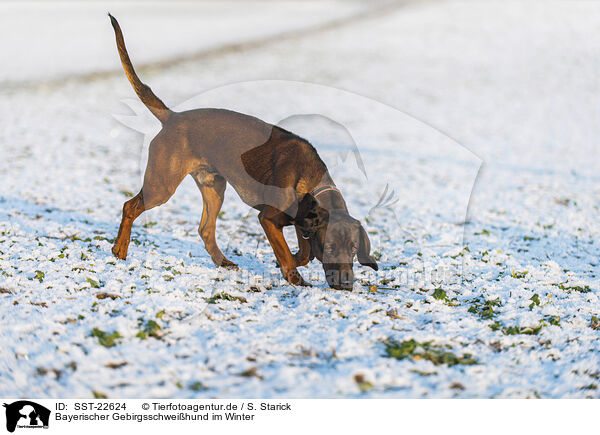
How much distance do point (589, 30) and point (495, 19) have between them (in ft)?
19.0

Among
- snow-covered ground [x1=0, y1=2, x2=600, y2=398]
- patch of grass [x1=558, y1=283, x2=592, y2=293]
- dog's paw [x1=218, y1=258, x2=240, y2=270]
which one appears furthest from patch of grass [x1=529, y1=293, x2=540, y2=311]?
dog's paw [x1=218, y1=258, x2=240, y2=270]

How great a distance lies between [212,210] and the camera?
578 cm

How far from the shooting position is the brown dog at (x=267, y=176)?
15.6 ft

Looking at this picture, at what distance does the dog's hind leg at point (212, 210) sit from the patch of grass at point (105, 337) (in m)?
1.88

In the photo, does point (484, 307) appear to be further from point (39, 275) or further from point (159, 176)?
point (39, 275)

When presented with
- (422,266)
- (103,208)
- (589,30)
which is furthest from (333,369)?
(589,30)

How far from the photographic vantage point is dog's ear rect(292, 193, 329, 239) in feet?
15.4

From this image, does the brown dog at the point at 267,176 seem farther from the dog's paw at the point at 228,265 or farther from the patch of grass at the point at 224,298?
the dog's paw at the point at 228,265

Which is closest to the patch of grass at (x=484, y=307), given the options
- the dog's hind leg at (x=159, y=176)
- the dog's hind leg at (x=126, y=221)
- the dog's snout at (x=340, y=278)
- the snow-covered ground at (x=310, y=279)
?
the snow-covered ground at (x=310, y=279)

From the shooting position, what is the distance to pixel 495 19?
30359mm

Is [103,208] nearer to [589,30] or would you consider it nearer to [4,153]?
[4,153]

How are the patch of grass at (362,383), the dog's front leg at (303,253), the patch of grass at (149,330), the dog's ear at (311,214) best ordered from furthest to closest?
the dog's front leg at (303,253)
the dog's ear at (311,214)
the patch of grass at (149,330)
the patch of grass at (362,383)

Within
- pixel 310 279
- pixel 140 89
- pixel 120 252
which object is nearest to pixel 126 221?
pixel 120 252
